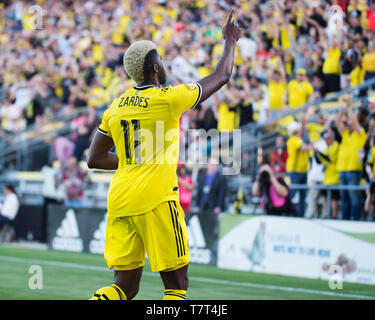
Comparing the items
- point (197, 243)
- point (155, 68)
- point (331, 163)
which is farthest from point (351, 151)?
point (155, 68)

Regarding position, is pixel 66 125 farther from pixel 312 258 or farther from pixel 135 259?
pixel 135 259

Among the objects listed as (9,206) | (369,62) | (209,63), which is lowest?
(9,206)

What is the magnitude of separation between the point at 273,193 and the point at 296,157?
111 cm

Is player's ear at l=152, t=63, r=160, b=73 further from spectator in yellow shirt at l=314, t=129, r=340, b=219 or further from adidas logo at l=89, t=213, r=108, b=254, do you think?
adidas logo at l=89, t=213, r=108, b=254

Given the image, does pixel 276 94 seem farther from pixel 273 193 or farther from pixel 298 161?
pixel 273 193

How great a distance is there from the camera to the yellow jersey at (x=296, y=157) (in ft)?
43.9

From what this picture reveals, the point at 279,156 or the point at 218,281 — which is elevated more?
the point at 279,156

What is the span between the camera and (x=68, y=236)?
1545 centimetres

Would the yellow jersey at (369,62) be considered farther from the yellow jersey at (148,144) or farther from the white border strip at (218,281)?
the yellow jersey at (148,144)

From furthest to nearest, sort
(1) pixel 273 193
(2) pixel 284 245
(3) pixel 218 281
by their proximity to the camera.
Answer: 1. (1) pixel 273 193
2. (2) pixel 284 245
3. (3) pixel 218 281

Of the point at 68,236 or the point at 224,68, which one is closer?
the point at 224,68

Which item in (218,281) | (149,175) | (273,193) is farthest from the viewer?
(273,193)

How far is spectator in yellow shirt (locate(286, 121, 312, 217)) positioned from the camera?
13.3m

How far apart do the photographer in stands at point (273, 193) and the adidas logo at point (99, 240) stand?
365cm
